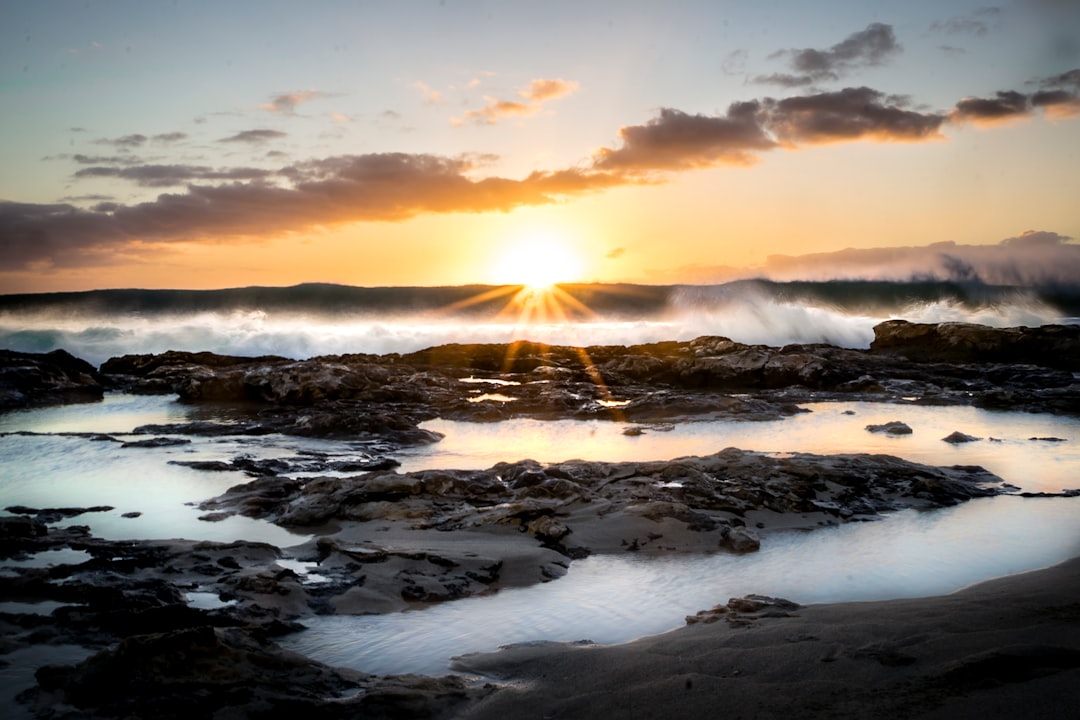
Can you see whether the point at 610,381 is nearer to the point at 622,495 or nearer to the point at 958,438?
the point at 958,438

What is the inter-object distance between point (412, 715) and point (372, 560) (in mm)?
2480

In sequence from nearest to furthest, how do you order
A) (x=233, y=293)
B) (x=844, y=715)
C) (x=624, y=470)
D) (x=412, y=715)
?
(x=844, y=715), (x=412, y=715), (x=624, y=470), (x=233, y=293)

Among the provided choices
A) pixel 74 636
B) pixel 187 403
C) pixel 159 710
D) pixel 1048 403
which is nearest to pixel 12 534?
pixel 74 636

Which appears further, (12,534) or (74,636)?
(12,534)

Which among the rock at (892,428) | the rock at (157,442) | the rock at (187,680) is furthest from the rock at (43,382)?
the rock at (892,428)

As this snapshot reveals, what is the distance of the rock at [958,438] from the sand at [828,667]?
737cm

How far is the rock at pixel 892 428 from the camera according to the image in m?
12.0

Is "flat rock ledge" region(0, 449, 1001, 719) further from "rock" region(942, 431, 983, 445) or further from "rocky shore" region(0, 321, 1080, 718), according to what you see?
"rock" region(942, 431, 983, 445)

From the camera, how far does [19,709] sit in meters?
3.07

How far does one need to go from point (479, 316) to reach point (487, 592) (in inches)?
2183

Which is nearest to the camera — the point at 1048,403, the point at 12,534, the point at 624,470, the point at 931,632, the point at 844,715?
the point at 844,715

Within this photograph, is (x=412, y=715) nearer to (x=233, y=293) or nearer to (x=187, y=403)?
(x=187, y=403)

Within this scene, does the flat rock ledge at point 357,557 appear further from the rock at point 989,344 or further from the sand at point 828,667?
the rock at point 989,344

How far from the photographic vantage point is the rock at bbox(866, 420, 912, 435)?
1202 cm
